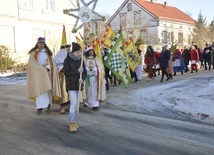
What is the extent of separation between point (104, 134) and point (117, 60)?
589 cm

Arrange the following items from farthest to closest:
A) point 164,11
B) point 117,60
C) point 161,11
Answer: point 164,11 < point 161,11 < point 117,60

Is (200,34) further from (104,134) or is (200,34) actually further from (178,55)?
(104,134)

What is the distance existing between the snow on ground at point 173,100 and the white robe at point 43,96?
2452 millimetres

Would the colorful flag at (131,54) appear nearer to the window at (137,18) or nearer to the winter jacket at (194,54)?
the winter jacket at (194,54)

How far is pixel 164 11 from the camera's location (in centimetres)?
5722

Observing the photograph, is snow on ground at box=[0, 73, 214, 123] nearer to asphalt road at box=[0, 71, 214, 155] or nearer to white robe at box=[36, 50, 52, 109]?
asphalt road at box=[0, 71, 214, 155]

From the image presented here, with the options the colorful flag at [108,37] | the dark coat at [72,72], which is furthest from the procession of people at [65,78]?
the colorful flag at [108,37]

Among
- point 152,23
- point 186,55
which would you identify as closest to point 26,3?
point 186,55

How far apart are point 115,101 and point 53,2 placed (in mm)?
22173

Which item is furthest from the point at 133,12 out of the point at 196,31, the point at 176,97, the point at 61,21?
the point at 176,97

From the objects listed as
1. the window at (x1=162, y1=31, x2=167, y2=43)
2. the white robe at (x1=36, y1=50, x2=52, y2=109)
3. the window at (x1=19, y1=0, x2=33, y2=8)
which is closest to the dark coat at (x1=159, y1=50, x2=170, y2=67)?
the white robe at (x1=36, y1=50, x2=52, y2=109)


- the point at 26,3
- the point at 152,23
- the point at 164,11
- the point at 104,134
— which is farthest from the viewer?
the point at 164,11

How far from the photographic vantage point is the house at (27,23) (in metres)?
26.7

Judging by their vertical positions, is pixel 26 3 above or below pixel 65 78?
above
